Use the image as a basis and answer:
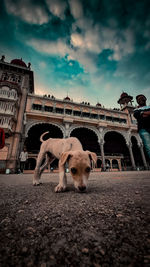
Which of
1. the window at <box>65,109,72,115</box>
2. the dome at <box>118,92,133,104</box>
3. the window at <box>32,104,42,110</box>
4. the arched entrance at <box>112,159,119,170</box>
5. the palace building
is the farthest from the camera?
the dome at <box>118,92,133,104</box>

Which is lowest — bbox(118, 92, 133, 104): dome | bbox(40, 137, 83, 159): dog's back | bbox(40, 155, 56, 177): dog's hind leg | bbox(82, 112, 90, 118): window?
bbox(40, 155, 56, 177): dog's hind leg

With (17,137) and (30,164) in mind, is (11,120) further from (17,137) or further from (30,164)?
(30,164)

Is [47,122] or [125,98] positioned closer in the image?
[47,122]

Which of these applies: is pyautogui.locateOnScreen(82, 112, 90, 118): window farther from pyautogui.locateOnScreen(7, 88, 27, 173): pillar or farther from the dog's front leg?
the dog's front leg

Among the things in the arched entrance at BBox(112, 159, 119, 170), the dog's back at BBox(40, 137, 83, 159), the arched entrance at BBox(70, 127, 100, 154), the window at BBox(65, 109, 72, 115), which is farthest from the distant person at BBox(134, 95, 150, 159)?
the arched entrance at BBox(112, 159, 119, 170)

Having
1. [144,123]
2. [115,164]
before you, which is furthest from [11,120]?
[115,164]

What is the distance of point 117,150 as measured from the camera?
973 inches

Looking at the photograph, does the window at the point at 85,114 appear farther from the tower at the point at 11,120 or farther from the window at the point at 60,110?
the tower at the point at 11,120

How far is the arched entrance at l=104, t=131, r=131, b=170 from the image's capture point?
22.9m

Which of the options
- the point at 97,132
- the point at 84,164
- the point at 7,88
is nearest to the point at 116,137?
the point at 97,132

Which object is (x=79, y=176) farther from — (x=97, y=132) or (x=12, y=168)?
(x=97, y=132)

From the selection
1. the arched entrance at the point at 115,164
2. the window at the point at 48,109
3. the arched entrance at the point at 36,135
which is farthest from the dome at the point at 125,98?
the window at the point at 48,109

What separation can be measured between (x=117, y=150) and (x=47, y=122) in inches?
679

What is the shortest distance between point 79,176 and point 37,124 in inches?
631
